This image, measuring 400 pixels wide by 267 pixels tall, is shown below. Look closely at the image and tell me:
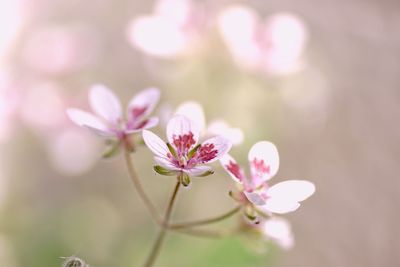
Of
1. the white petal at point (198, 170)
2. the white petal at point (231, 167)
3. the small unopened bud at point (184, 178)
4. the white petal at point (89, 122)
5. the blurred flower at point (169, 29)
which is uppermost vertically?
the blurred flower at point (169, 29)

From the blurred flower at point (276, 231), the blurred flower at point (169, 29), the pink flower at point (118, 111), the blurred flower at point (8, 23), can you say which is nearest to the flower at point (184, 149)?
the pink flower at point (118, 111)

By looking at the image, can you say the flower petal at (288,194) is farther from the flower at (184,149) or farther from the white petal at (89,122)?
the white petal at (89,122)

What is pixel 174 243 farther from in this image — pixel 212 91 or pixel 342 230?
pixel 342 230

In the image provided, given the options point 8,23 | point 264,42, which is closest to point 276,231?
point 264,42

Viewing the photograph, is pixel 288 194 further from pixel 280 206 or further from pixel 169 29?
pixel 169 29

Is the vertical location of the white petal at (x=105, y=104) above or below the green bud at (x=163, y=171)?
above

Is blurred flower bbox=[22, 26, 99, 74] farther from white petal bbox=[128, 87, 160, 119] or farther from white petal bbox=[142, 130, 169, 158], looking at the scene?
white petal bbox=[142, 130, 169, 158]
